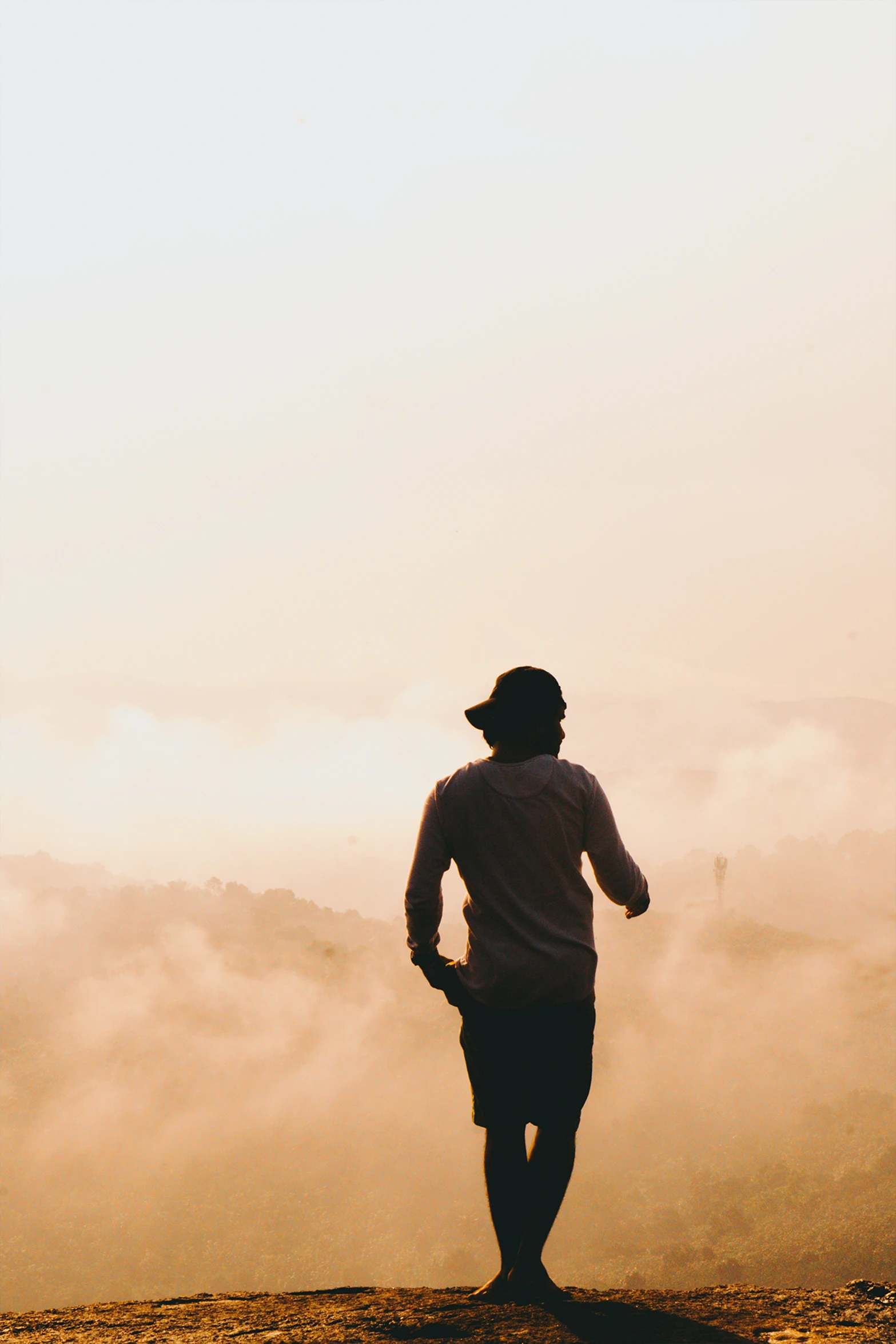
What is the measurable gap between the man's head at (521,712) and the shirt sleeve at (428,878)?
0.37 meters

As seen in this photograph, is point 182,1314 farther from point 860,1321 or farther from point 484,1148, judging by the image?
point 860,1321

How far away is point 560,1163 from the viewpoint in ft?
13.7

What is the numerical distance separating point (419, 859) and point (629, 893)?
0.88 metres

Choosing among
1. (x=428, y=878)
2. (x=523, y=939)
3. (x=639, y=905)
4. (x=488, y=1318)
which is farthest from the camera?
(x=639, y=905)

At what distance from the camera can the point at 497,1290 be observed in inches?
164

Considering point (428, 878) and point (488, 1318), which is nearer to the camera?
point (488, 1318)

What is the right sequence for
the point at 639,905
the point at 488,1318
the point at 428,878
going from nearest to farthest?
the point at 488,1318 < the point at 428,878 < the point at 639,905

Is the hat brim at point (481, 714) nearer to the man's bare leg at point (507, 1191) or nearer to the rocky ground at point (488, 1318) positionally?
the man's bare leg at point (507, 1191)

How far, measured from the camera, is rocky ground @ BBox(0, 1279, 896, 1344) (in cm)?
368

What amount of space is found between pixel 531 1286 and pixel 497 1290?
0.15 m

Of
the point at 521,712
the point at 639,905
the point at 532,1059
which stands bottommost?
the point at 532,1059

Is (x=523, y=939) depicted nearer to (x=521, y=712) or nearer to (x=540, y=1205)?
(x=521, y=712)

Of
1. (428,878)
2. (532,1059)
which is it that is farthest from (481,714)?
(532,1059)

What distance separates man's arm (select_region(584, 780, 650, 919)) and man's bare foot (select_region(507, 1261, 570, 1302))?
4.80ft
